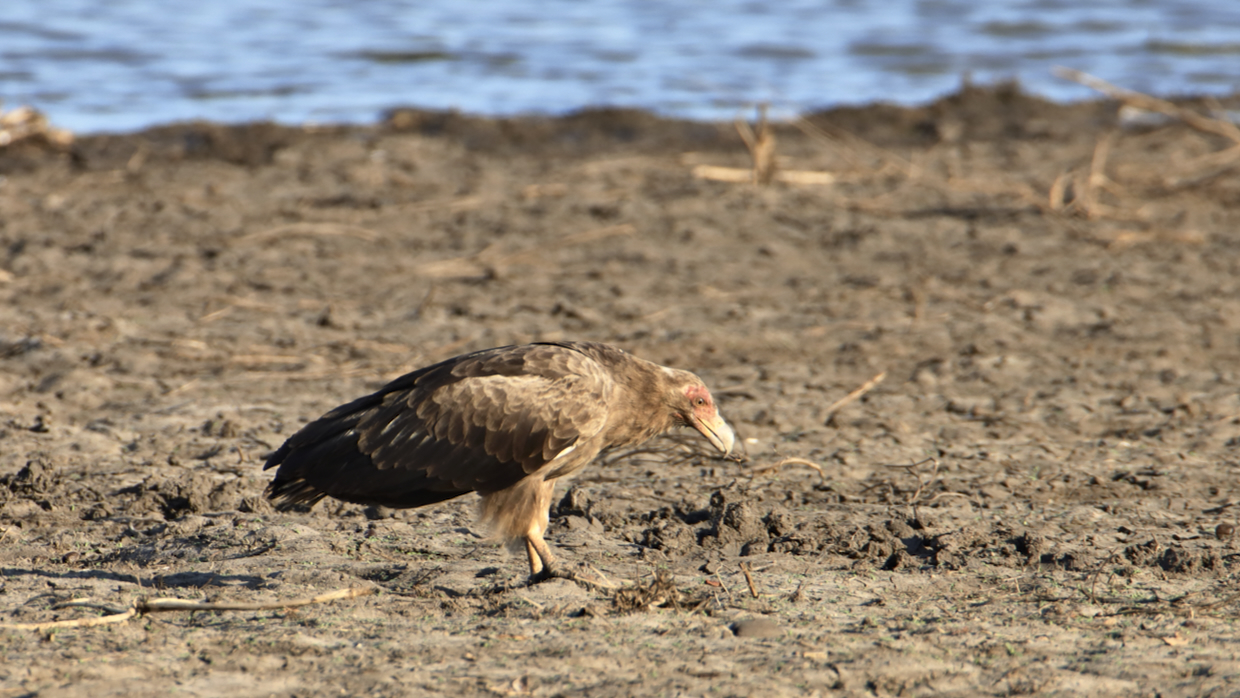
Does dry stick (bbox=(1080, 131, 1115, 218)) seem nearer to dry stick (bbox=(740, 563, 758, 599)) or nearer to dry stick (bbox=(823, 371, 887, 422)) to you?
dry stick (bbox=(823, 371, 887, 422))

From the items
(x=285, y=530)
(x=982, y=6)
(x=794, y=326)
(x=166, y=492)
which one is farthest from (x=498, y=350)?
(x=982, y=6)

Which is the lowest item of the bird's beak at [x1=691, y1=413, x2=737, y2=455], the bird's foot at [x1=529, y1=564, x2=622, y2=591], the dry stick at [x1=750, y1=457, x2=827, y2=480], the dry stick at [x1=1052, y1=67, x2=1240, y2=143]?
the bird's foot at [x1=529, y1=564, x2=622, y2=591]

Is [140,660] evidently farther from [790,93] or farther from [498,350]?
[790,93]

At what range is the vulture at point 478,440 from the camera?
4.73 meters

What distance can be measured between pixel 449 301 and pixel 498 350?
3.62m

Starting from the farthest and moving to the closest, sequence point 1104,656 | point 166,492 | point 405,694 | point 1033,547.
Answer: point 166,492, point 1033,547, point 1104,656, point 405,694

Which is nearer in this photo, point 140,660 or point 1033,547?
point 140,660

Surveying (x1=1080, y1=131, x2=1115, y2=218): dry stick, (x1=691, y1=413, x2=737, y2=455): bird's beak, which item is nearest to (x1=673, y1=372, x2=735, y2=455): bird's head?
(x1=691, y1=413, x2=737, y2=455): bird's beak

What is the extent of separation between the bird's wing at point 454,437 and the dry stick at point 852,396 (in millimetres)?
2222

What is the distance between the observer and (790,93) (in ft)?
54.9

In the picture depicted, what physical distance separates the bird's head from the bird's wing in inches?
13.9

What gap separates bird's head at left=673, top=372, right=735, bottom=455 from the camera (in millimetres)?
5062

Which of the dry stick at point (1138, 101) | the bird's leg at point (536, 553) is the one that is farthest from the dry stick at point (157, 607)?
the dry stick at point (1138, 101)

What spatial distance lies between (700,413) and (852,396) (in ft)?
6.70
